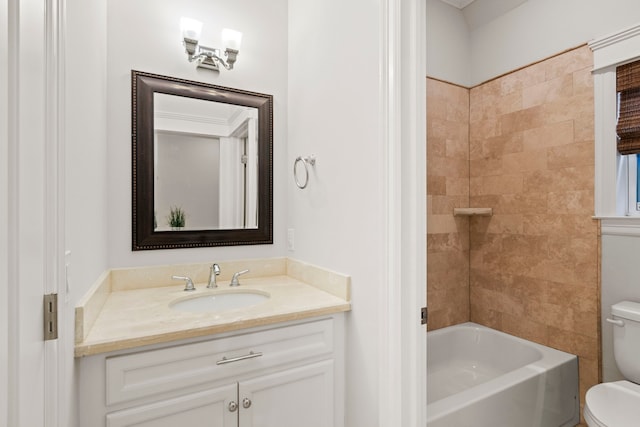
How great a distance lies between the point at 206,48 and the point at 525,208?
223cm

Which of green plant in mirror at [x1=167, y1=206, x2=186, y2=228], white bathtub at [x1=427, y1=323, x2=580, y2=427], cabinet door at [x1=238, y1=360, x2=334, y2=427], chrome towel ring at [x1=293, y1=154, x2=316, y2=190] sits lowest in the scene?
Result: white bathtub at [x1=427, y1=323, x2=580, y2=427]

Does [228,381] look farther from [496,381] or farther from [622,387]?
[622,387]

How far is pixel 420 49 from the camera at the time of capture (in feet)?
3.93

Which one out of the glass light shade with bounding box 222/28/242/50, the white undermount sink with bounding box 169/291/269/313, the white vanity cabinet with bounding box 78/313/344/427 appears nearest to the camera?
the white vanity cabinet with bounding box 78/313/344/427

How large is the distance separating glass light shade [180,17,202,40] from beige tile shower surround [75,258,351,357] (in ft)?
3.85

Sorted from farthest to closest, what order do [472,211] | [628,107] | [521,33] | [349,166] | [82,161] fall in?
1. [472,211]
2. [521,33]
3. [628,107]
4. [349,166]
5. [82,161]

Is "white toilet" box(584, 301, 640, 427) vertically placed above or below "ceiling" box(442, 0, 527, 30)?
below

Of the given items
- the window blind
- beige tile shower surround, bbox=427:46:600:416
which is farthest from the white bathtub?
the window blind

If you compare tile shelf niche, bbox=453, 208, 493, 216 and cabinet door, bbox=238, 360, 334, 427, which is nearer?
cabinet door, bbox=238, 360, 334, 427

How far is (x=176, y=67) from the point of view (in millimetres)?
1763

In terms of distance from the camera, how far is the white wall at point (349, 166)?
129 cm

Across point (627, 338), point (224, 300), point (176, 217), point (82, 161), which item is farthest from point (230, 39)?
point (627, 338)

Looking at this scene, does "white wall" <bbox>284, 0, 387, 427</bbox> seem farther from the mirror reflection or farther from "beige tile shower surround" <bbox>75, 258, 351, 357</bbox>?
the mirror reflection

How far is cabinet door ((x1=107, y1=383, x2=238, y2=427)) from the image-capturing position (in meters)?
1.09
